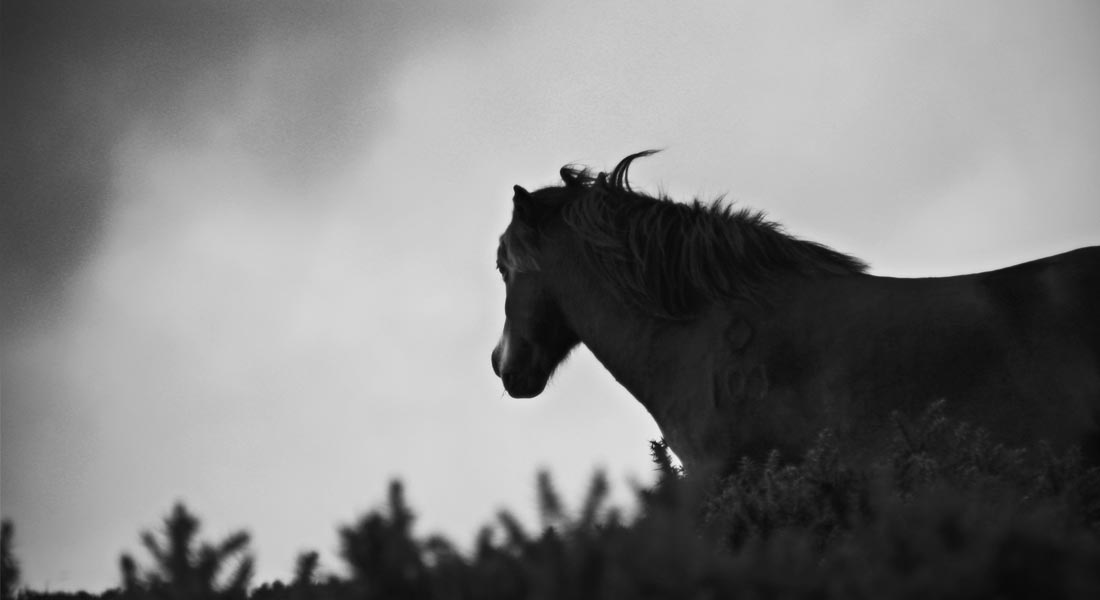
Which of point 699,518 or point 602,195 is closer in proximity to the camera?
point 699,518

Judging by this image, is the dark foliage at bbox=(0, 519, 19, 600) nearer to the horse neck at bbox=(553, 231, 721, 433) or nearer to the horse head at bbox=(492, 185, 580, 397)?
the horse neck at bbox=(553, 231, 721, 433)

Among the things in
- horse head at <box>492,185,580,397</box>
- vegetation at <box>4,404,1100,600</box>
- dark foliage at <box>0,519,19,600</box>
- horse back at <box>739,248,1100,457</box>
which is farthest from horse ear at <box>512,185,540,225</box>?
vegetation at <box>4,404,1100,600</box>

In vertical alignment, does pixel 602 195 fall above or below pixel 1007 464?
above

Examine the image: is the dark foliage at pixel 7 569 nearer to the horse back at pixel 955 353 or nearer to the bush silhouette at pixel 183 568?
the bush silhouette at pixel 183 568

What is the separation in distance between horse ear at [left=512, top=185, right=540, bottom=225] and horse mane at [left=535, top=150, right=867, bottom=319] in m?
0.17

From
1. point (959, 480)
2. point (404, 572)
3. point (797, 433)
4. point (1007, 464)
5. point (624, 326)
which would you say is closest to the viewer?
point (404, 572)

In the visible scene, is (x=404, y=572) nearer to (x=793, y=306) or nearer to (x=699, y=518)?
(x=699, y=518)

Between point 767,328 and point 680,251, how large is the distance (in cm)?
78

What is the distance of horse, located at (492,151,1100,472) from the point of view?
3986mm

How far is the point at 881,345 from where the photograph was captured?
14.0 feet

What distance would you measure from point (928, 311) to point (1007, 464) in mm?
1093

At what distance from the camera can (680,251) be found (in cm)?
529

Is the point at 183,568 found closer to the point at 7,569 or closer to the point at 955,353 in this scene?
the point at 7,569

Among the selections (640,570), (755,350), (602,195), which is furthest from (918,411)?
(640,570)
